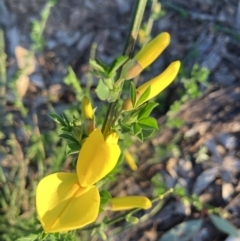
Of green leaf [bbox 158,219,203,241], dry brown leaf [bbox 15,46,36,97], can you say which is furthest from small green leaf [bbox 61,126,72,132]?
dry brown leaf [bbox 15,46,36,97]

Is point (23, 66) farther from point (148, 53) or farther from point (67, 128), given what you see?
point (148, 53)

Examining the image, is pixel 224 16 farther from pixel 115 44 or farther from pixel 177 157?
pixel 177 157

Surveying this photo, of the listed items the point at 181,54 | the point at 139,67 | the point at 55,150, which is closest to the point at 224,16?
the point at 181,54

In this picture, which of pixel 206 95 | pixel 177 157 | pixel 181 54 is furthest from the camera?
pixel 181 54

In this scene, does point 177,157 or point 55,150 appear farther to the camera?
point 177,157

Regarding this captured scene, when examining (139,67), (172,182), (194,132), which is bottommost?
(172,182)

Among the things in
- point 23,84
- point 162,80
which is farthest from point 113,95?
point 23,84
